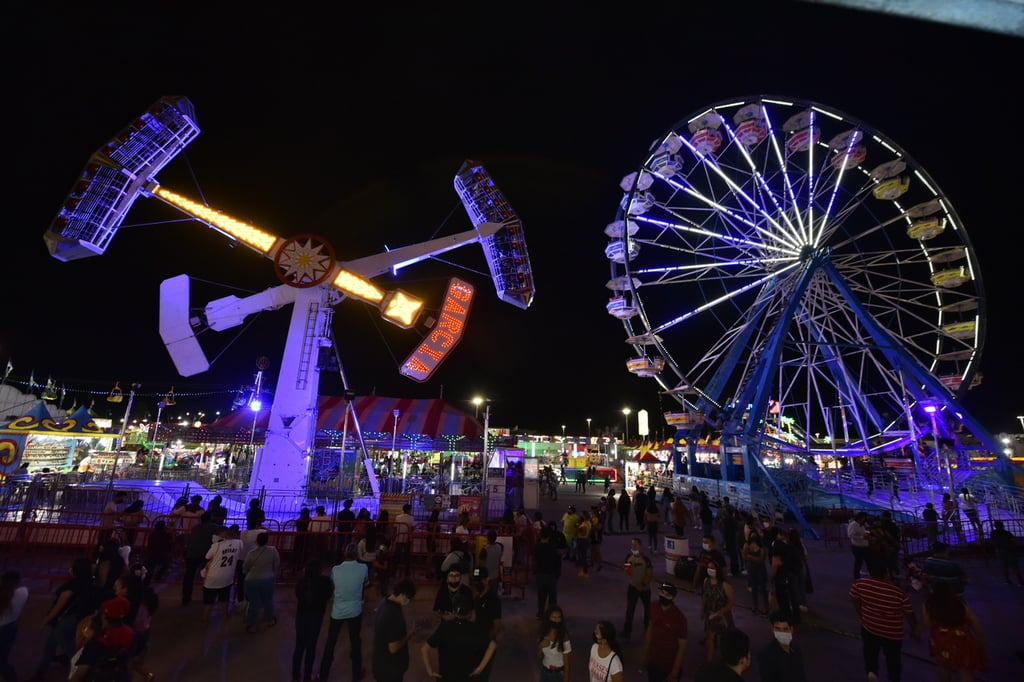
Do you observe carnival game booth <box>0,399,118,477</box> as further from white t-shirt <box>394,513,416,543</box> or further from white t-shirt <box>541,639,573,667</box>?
white t-shirt <box>541,639,573,667</box>

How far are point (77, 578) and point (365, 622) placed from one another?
3620mm

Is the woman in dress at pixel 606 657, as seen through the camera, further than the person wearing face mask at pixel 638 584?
No

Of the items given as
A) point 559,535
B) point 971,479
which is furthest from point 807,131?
point 559,535

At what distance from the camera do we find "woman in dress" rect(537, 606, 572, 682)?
13.1ft

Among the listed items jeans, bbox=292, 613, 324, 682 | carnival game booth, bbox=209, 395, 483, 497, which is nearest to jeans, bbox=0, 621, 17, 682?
jeans, bbox=292, 613, 324, 682

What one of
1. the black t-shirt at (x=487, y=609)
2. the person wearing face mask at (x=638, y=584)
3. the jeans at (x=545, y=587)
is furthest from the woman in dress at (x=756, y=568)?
the black t-shirt at (x=487, y=609)

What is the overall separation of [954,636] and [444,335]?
13.6m

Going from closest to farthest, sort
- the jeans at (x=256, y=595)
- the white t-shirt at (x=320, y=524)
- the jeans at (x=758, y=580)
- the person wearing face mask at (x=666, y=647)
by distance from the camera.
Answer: the person wearing face mask at (x=666, y=647) < the jeans at (x=256, y=595) < the jeans at (x=758, y=580) < the white t-shirt at (x=320, y=524)

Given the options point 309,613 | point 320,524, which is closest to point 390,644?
point 309,613

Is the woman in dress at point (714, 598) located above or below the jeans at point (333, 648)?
above

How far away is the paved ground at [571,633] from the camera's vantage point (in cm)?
562

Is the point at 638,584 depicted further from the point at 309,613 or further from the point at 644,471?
the point at 644,471

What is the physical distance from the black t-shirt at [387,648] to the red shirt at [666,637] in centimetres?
238

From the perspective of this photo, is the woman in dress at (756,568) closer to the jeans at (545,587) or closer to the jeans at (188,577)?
the jeans at (545,587)
